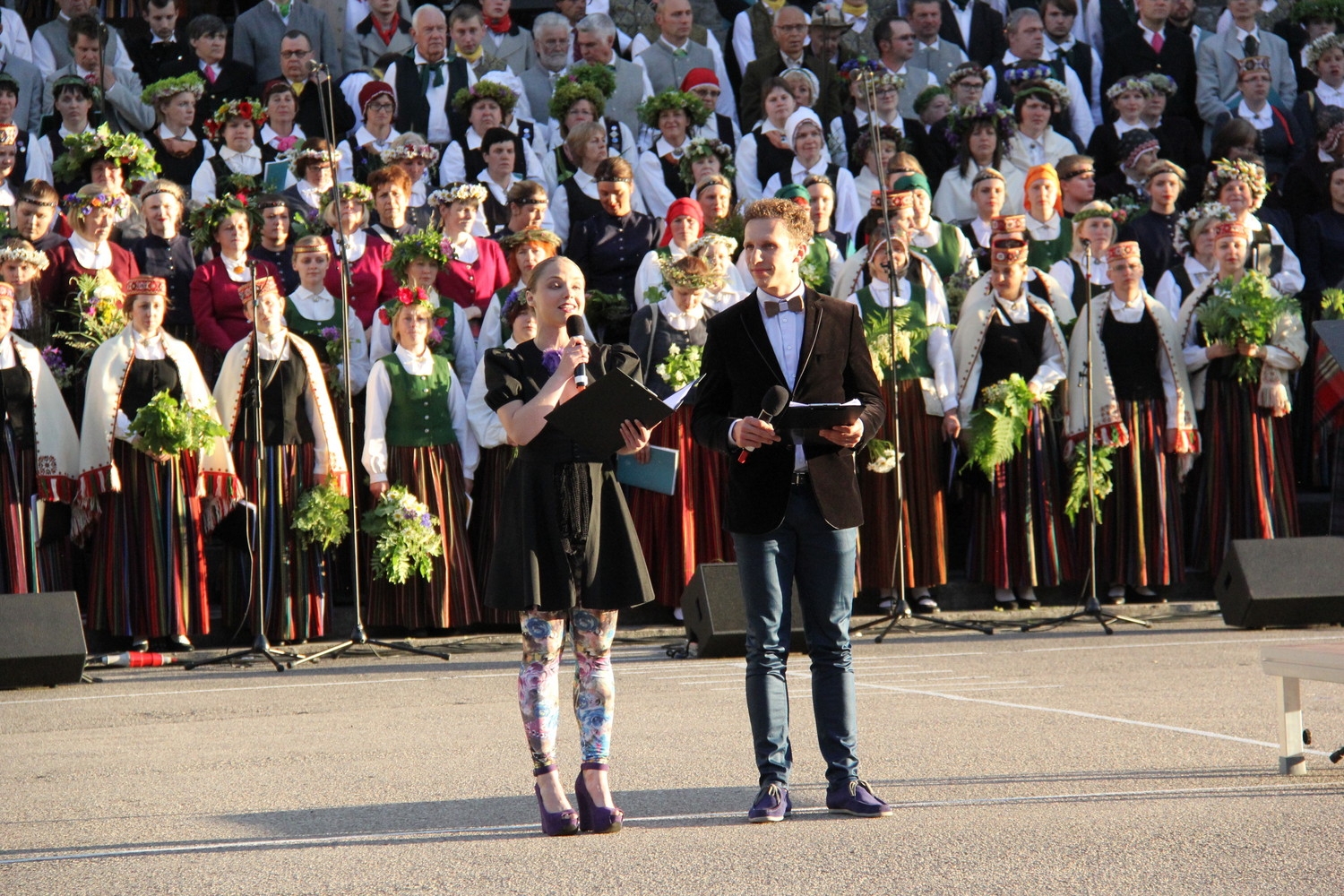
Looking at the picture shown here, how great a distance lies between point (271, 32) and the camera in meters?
12.0

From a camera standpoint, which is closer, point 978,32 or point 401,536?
point 401,536

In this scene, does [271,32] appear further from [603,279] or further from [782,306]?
[782,306]

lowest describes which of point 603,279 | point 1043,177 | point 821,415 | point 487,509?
point 487,509

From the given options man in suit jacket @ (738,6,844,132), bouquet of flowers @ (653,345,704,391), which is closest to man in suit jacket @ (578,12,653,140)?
man in suit jacket @ (738,6,844,132)

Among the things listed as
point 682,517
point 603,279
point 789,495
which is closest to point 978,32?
point 603,279

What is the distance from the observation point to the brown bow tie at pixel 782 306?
4.42 metres

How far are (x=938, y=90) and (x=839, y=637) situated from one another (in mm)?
8216

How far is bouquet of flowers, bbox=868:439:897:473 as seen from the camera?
27.9ft

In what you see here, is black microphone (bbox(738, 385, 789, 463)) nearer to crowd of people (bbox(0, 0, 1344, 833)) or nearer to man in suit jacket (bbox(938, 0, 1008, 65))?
crowd of people (bbox(0, 0, 1344, 833))

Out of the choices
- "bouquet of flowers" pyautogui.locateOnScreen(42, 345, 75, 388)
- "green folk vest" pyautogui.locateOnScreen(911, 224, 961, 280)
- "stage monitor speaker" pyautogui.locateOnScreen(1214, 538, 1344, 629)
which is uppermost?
"green folk vest" pyautogui.locateOnScreen(911, 224, 961, 280)

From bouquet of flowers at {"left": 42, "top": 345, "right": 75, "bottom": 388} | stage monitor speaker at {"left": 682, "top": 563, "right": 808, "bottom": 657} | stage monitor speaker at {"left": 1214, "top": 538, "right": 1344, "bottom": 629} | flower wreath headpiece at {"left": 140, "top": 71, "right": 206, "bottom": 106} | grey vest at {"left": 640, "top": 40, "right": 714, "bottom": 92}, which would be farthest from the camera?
grey vest at {"left": 640, "top": 40, "right": 714, "bottom": 92}

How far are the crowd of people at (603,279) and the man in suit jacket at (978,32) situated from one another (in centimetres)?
44

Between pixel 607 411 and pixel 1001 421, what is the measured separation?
16.8 feet

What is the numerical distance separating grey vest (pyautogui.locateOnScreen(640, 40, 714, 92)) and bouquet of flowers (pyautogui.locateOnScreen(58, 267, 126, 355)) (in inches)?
197
